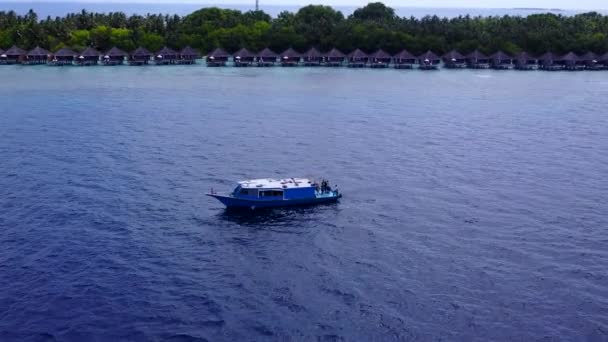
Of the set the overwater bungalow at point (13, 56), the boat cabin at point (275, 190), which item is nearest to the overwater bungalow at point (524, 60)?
the overwater bungalow at point (13, 56)

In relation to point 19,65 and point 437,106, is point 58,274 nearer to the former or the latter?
point 437,106

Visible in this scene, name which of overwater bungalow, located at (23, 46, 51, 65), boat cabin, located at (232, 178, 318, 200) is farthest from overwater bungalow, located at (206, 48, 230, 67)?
boat cabin, located at (232, 178, 318, 200)

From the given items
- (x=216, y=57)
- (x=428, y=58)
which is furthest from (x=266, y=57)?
(x=428, y=58)

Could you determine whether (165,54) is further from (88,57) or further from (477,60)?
(477,60)

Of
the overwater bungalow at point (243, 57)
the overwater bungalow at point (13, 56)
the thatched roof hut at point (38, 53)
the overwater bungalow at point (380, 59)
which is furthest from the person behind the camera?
the overwater bungalow at point (380, 59)

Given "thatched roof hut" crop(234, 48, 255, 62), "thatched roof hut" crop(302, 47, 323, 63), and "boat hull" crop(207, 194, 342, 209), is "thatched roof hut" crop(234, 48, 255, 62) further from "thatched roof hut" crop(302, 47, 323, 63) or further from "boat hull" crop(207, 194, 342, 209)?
"boat hull" crop(207, 194, 342, 209)

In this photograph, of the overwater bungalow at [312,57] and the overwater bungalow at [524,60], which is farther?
the overwater bungalow at [312,57]

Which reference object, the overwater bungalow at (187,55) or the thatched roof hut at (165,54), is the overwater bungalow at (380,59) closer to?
the overwater bungalow at (187,55)

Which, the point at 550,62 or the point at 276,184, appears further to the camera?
the point at 550,62

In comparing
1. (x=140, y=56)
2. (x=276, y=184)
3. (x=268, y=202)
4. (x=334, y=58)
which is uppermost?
(x=334, y=58)
